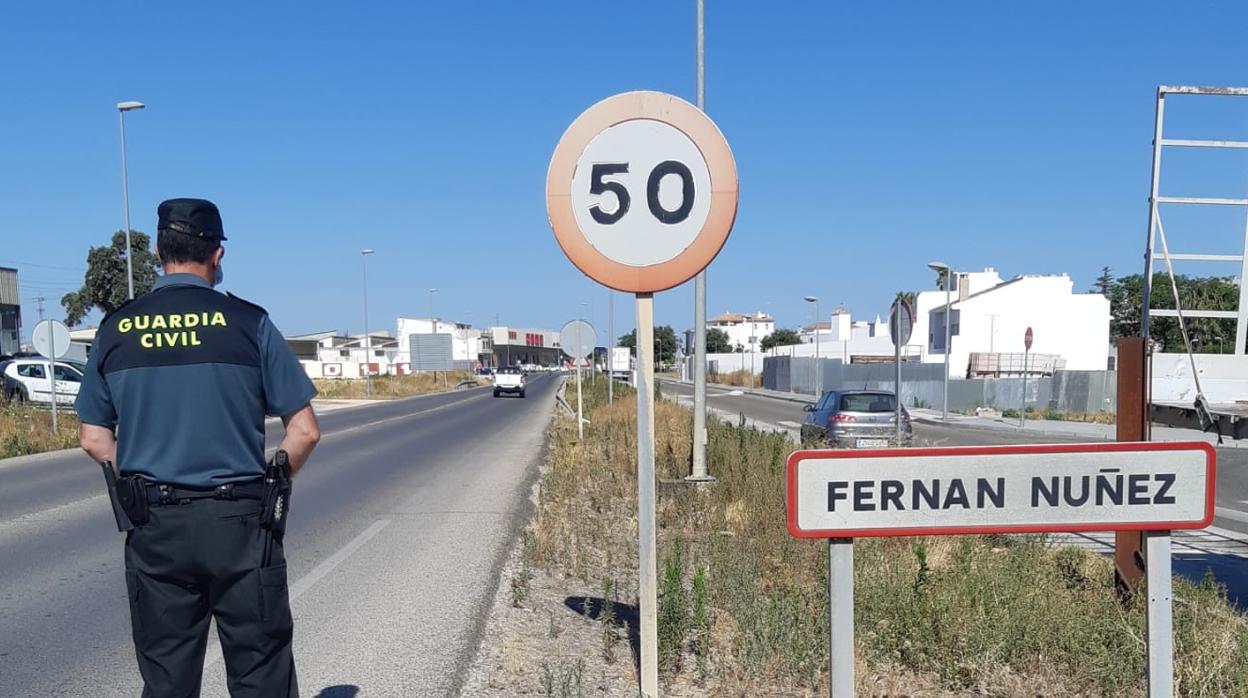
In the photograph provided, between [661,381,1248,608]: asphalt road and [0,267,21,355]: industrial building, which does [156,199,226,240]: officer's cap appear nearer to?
[661,381,1248,608]: asphalt road

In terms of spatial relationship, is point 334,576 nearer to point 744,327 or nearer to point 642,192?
point 642,192

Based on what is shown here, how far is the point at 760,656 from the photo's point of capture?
4.10 meters

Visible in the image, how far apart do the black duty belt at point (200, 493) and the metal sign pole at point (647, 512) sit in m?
1.47

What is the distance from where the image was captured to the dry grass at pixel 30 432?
17797 mm

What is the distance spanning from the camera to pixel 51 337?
19000mm

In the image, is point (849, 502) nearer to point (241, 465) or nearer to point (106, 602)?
point (241, 465)

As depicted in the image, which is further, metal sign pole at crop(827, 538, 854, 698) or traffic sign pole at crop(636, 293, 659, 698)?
traffic sign pole at crop(636, 293, 659, 698)

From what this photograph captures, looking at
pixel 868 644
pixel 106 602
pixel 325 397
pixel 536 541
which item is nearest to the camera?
pixel 868 644

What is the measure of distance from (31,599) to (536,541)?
3.60 m

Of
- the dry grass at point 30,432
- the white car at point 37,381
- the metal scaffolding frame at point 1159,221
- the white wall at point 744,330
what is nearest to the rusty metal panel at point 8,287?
the white car at point 37,381

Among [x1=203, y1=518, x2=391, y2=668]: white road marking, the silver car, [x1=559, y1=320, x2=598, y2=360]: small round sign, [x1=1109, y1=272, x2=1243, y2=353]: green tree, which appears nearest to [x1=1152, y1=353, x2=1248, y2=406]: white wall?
[x1=1109, y1=272, x2=1243, y2=353]: green tree

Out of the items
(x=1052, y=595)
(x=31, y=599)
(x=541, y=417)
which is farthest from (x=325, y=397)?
(x=1052, y=595)

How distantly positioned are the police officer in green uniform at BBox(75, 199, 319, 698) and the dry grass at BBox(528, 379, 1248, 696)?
2.15 meters

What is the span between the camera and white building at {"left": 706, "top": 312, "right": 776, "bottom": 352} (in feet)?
501
